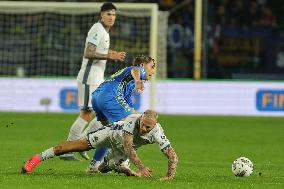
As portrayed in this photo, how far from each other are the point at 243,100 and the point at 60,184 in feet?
56.7

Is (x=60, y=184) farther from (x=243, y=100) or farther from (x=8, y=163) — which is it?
(x=243, y=100)

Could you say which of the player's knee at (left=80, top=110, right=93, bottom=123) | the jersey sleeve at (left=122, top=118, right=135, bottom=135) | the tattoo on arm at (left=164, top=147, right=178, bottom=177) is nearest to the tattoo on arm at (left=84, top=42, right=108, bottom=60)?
the player's knee at (left=80, top=110, right=93, bottom=123)

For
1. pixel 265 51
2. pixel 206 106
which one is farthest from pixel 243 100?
pixel 265 51

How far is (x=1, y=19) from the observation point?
1150 inches

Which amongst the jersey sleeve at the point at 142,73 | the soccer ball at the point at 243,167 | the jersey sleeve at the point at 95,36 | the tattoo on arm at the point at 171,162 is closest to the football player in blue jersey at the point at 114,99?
the jersey sleeve at the point at 142,73

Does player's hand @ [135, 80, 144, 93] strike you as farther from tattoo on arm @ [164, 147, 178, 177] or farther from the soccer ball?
the soccer ball

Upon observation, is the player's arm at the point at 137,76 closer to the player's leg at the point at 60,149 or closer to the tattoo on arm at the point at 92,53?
the player's leg at the point at 60,149

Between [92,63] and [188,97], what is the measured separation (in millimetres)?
12681

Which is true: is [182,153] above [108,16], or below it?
below

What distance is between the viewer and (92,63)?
15148 millimetres

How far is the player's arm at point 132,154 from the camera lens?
11273 millimetres

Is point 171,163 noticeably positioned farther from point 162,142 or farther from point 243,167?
point 243,167

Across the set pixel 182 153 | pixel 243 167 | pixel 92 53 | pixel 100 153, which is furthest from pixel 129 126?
pixel 182 153

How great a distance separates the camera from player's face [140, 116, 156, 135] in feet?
37.1
